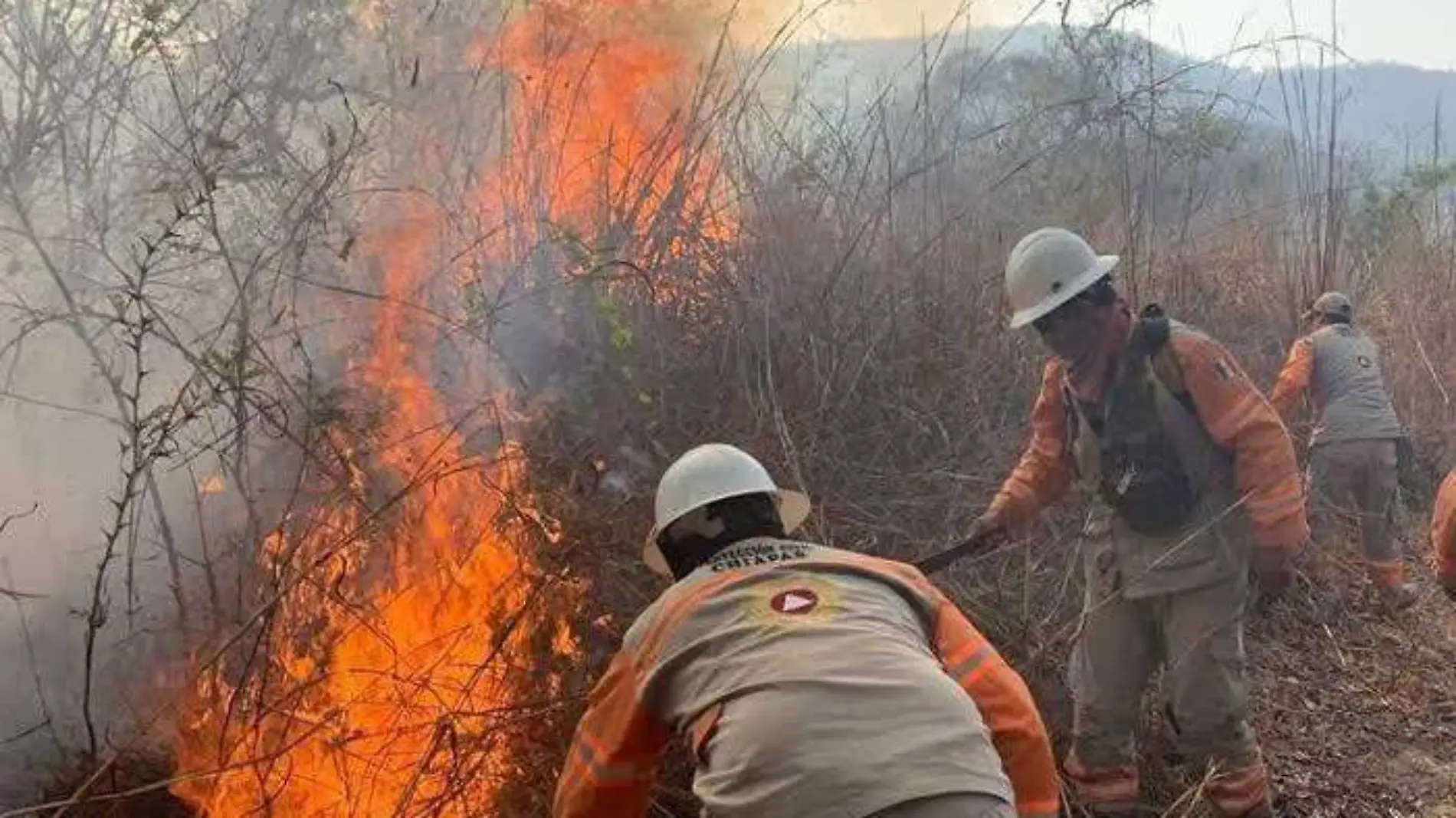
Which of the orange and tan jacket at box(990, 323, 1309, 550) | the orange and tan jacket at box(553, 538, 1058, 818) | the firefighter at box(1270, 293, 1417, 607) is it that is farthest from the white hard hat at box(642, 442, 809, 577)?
the firefighter at box(1270, 293, 1417, 607)

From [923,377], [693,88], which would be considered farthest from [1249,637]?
[693,88]

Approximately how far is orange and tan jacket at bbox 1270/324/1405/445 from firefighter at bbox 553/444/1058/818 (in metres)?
5.43

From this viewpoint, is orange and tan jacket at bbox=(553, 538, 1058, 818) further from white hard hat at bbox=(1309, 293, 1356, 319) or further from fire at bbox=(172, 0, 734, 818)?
white hard hat at bbox=(1309, 293, 1356, 319)

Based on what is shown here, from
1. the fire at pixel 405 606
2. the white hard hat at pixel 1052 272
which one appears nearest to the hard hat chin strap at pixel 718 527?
the fire at pixel 405 606

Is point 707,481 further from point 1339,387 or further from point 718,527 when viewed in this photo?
point 1339,387

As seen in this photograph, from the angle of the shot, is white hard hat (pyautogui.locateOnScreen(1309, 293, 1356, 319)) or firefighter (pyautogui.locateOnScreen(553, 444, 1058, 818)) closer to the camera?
firefighter (pyautogui.locateOnScreen(553, 444, 1058, 818))

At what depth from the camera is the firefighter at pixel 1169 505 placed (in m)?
3.75

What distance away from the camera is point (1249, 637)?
19.5 ft

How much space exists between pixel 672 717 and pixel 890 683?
0.44 meters

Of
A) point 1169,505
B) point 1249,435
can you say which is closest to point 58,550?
point 1169,505

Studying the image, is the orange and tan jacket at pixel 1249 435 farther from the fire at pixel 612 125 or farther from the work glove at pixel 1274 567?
the fire at pixel 612 125

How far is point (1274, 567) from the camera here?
373 centimetres

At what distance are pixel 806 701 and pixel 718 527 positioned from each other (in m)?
0.55

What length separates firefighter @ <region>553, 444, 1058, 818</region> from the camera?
81.4 inches
